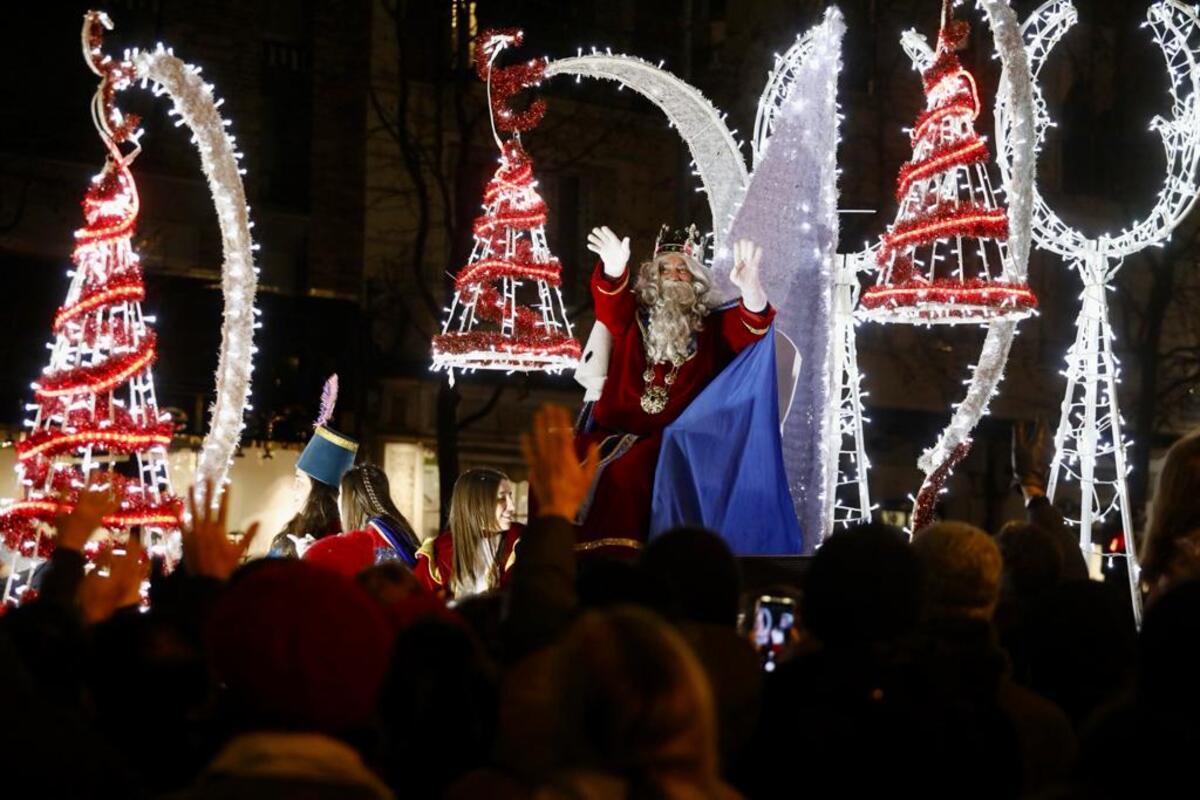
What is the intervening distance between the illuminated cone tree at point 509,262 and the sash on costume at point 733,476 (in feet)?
5.06

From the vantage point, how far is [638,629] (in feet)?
9.44

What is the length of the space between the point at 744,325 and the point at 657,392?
0.56 m

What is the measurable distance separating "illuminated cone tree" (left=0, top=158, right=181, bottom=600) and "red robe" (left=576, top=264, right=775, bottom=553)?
2.17 metres

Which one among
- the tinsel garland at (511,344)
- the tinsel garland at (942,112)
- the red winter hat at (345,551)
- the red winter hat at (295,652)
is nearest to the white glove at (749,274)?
the tinsel garland at (942,112)

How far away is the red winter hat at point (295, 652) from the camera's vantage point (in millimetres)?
3365

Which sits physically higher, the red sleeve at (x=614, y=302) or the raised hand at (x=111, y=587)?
the red sleeve at (x=614, y=302)

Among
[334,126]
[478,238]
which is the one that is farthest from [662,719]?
[334,126]

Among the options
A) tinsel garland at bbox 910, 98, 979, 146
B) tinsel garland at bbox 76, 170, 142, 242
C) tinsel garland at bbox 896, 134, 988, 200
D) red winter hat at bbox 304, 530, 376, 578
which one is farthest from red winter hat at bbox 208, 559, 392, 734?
tinsel garland at bbox 910, 98, 979, 146

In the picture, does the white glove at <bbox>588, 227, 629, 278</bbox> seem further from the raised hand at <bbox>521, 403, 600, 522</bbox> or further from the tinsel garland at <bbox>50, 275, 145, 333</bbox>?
the raised hand at <bbox>521, 403, 600, 522</bbox>

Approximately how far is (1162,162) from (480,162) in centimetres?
1143

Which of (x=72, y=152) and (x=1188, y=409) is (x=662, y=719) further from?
(x=1188, y=409)

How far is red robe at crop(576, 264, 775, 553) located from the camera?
29.1ft

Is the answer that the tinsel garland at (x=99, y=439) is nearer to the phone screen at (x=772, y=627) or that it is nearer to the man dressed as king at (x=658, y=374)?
the man dressed as king at (x=658, y=374)

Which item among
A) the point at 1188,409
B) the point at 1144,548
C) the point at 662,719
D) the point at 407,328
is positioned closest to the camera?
the point at 662,719
